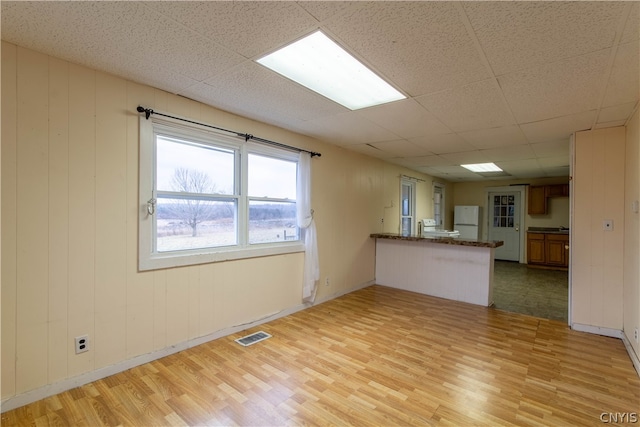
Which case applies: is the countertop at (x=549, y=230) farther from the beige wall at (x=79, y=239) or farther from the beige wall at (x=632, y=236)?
the beige wall at (x=79, y=239)

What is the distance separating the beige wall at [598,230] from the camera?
3141 mm

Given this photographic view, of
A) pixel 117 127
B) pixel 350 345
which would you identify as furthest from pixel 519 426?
pixel 117 127

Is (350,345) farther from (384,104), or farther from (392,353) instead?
(384,104)

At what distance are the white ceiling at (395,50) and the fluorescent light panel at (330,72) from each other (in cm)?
9

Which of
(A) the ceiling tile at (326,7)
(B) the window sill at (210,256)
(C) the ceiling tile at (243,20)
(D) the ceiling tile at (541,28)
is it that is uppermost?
(C) the ceiling tile at (243,20)

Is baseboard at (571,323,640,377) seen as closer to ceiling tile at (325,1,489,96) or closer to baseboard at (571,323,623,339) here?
baseboard at (571,323,623,339)

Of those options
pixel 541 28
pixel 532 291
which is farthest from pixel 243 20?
pixel 532 291

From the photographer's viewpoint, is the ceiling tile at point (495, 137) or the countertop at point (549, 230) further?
the countertop at point (549, 230)

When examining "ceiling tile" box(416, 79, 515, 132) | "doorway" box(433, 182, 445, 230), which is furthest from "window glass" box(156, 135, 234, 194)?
"doorway" box(433, 182, 445, 230)

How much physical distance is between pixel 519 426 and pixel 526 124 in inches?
111

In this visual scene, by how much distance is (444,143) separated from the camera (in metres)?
4.09

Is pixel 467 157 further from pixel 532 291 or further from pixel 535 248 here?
pixel 535 248

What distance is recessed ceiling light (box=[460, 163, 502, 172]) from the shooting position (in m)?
5.77

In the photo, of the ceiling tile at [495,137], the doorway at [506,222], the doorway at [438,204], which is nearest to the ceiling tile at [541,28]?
the ceiling tile at [495,137]
